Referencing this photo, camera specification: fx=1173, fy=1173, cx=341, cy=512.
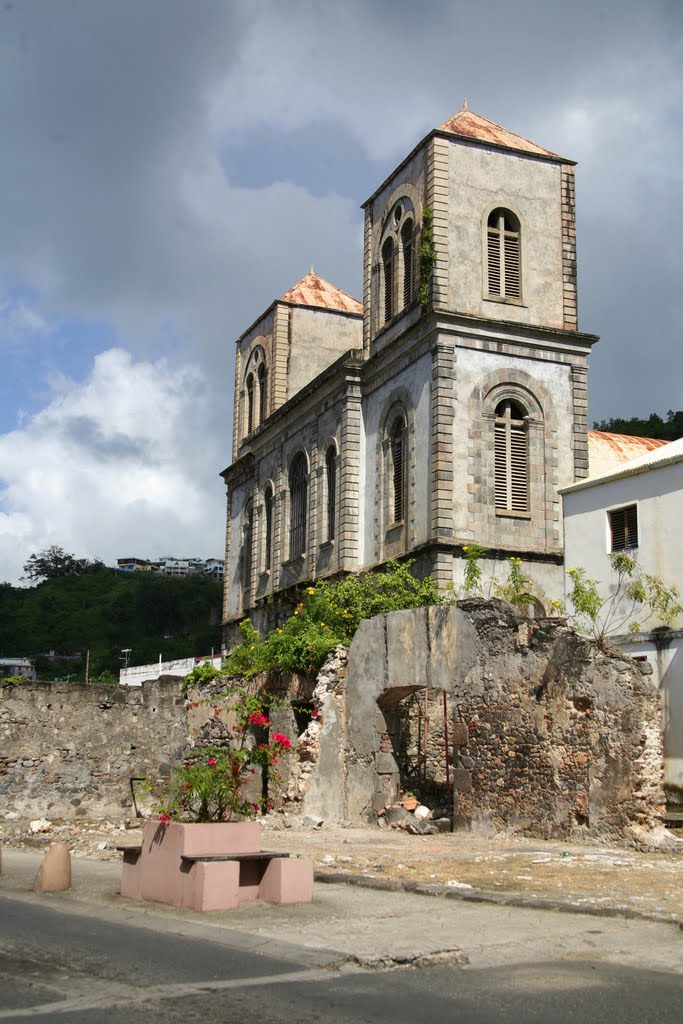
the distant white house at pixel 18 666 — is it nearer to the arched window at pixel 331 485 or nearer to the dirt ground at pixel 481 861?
the arched window at pixel 331 485

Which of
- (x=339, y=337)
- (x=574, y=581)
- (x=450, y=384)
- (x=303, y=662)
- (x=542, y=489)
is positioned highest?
(x=339, y=337)

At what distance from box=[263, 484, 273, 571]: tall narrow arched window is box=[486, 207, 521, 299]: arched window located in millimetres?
11288

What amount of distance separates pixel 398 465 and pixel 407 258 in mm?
5551

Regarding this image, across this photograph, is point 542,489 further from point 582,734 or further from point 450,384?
point 582,734

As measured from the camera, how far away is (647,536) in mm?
20766

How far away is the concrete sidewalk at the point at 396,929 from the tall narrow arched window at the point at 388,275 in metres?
21.8

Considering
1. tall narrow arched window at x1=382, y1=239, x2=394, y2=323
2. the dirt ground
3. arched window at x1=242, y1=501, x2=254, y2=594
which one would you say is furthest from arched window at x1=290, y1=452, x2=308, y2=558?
the dirt ground

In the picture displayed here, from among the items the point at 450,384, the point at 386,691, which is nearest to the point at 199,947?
the point at 386,691

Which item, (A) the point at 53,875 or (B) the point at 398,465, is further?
(B) the point at 398,465

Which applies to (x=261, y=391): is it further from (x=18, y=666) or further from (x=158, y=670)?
(x=18, y=666)

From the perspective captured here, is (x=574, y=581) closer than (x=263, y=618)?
Yes

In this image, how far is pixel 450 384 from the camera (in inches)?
1080

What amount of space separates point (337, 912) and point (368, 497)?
2099 centimetres

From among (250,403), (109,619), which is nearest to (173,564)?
(109,619)
